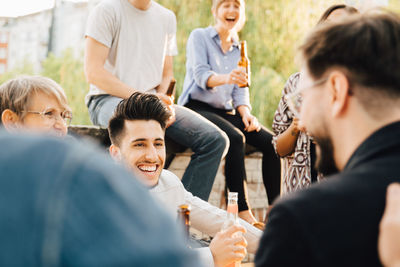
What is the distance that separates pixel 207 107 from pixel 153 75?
0.67 metres

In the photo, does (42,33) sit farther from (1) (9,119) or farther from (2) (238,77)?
(1) (9,119)

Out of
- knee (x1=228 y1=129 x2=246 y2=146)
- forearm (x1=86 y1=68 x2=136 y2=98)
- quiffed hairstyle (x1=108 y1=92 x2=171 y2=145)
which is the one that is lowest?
knee (x1=228 y1=129 x2=246 y2=146)

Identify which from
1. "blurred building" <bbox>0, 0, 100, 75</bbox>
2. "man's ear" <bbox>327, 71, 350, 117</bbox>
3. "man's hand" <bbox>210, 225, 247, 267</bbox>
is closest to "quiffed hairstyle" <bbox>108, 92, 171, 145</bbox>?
"man's hand" <bbox>210, 225, 247, 267</bbox>

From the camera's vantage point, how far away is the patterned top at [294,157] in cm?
341

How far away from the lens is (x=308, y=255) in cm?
100

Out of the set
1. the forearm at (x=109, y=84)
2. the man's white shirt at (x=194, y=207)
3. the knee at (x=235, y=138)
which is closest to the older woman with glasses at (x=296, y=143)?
the knee at (x=235, y=138)

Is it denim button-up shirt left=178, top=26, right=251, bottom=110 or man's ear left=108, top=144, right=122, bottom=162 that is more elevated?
denim button-up shirt left=178, top=26, right=251, bottom=110

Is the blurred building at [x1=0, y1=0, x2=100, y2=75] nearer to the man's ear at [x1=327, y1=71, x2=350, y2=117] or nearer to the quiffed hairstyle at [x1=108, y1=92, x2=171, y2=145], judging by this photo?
the quiffed hairstyle at [x1=108, y1=92, x2=171, y2=145]

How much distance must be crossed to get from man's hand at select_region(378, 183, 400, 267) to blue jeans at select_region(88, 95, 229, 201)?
2.90 metres

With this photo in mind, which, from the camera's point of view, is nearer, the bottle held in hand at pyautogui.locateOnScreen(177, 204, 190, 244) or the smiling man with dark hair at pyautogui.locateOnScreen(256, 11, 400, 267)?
the smiling man with dark hair at pyautogui.locateOnScreen(256, 11, 400, 267)

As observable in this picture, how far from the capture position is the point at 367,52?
121 cm

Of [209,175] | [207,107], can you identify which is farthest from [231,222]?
[207,107]

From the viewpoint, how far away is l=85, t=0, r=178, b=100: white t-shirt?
3.77 metres

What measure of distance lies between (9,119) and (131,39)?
136 centimetres
